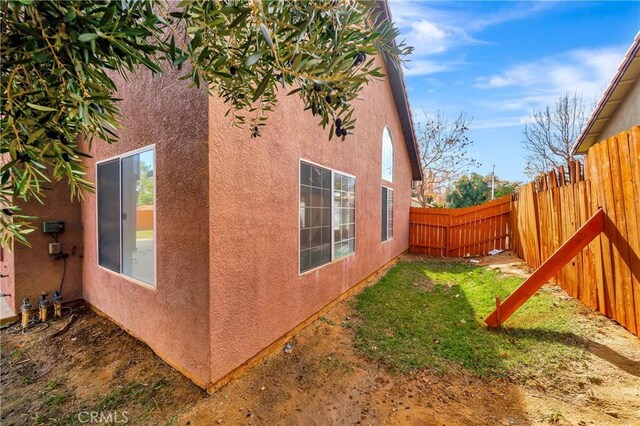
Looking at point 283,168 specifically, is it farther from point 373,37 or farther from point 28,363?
point 28,363

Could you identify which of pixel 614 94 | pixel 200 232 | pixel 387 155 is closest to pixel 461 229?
pixel 387 155

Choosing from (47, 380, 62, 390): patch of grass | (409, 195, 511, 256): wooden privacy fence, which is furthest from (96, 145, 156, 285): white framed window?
(409, 195, 511, 256): wooden privacy fence

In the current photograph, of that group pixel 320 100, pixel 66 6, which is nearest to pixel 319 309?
pixel 320 100

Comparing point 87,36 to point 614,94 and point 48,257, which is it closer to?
point 48,257

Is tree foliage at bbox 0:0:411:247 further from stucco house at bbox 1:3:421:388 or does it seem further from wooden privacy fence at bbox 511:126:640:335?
wooden privacy fence at bbox 511:126:640:335

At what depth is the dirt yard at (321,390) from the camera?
7.99 ft

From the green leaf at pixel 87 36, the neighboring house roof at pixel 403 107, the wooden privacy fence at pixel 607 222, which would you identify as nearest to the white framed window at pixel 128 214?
the green leaf at pixel 87 36

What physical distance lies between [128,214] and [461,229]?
10.7 meters

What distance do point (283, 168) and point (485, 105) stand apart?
14.8m

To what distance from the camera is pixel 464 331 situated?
157 inches

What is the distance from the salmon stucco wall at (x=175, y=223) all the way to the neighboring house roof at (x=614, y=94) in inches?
372

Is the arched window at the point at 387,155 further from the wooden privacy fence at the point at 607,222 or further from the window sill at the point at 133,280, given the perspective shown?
the window sill at the point at 133,280

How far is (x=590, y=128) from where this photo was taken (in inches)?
338

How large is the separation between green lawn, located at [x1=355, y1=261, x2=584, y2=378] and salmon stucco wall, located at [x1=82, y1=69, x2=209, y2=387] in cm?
234
